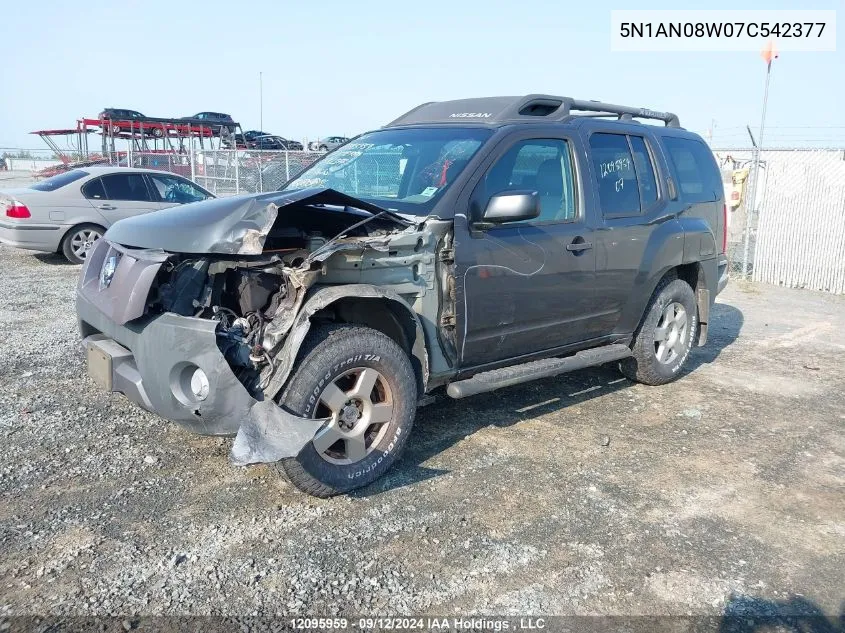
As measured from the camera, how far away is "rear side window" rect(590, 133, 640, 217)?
16.3 ft

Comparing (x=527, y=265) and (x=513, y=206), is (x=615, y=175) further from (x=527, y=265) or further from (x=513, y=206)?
(x=513, y=206)

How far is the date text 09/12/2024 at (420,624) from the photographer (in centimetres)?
273

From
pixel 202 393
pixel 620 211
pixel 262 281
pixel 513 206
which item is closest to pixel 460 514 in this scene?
pixel 202 393

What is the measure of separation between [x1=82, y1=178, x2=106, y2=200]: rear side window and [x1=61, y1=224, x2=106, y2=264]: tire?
440 mm

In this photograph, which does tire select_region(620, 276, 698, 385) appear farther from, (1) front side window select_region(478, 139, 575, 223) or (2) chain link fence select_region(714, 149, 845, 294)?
(2) chain link fence select_region(714, 149, 845, 294)

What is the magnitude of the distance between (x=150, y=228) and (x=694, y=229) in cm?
427

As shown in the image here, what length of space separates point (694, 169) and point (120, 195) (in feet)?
28.2

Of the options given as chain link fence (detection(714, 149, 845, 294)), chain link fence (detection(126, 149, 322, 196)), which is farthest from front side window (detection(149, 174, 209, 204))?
chain link fence (detection(714, 149, 845, 294))

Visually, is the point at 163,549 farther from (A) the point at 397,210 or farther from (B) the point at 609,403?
(B) the point at 609,403

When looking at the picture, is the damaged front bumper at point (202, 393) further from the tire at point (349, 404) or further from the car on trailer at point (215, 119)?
the car on trailer at point (215, 119)

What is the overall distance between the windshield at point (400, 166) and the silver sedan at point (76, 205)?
6.50 m

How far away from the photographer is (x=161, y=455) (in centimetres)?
412

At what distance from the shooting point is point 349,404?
373cm

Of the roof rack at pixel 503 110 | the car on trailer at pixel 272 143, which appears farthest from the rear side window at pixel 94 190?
the car on trailer at pixel 272 143
